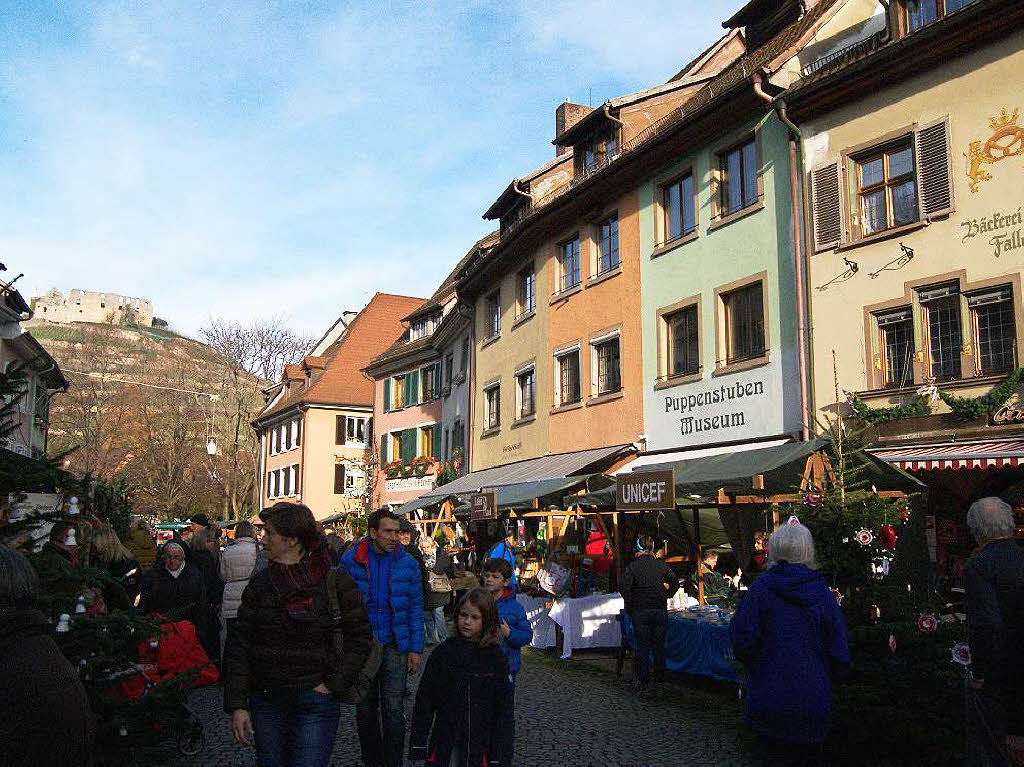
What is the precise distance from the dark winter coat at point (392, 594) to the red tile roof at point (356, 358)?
4208 centimetres

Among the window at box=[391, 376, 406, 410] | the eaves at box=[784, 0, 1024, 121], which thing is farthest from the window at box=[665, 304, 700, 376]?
the window at box=[391, 376, 406, 410]

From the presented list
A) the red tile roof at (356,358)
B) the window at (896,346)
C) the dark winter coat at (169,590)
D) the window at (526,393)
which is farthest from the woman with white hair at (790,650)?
the red tile roof at (356,358)

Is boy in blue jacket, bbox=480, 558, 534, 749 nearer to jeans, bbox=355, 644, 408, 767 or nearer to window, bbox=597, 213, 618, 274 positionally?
jeans, bbox=355, 644, 408, 767

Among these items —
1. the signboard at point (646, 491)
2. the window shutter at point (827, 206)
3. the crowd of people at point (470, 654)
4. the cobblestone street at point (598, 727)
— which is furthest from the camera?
the window shutter at point (827, 206)

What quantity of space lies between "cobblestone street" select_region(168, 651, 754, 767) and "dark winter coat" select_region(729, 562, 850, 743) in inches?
131

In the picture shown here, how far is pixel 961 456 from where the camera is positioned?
12477 millimetres

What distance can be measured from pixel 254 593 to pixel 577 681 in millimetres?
Result: 8036

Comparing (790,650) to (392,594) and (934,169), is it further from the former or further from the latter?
(934,169)

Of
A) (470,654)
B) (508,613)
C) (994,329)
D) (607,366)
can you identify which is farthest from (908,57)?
(470,654)

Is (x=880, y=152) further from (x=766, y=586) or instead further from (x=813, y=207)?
(x=766, y=586)

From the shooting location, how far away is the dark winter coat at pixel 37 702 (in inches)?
102

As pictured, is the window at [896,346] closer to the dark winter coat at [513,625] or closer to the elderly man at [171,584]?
the dark winter coat at [513,625]

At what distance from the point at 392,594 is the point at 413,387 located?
3189 centimetres

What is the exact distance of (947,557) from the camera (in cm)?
1393
